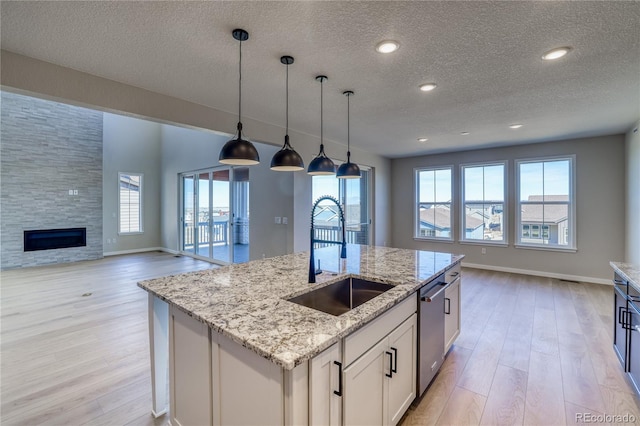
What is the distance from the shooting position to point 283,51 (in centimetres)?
223

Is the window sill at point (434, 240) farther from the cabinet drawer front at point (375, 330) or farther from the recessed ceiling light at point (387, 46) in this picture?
the recessed ceiling light at point (387, 46)

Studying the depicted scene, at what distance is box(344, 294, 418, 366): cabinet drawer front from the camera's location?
4.27ft

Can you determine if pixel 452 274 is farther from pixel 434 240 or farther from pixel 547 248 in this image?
pixel 434 240

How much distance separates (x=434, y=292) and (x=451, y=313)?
692mm

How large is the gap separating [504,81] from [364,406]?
9.95 ft

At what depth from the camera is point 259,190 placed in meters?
5.50

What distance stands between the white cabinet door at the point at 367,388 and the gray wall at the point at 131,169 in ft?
27.6

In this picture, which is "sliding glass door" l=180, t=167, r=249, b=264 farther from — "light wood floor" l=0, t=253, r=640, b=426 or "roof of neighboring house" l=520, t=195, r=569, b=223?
"roof of neighboring house" l=520, t=195, r=569, b=223

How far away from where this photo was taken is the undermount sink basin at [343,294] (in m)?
1.92

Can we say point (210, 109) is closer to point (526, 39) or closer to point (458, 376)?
point (526, 39)

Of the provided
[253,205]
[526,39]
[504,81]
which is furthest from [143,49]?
[253,205]

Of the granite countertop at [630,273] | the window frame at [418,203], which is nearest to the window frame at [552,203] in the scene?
the window frame at [418,203]

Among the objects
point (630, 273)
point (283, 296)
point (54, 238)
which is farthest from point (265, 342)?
point (54, 238)

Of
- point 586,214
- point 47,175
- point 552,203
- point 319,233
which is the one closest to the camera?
point 586,214
